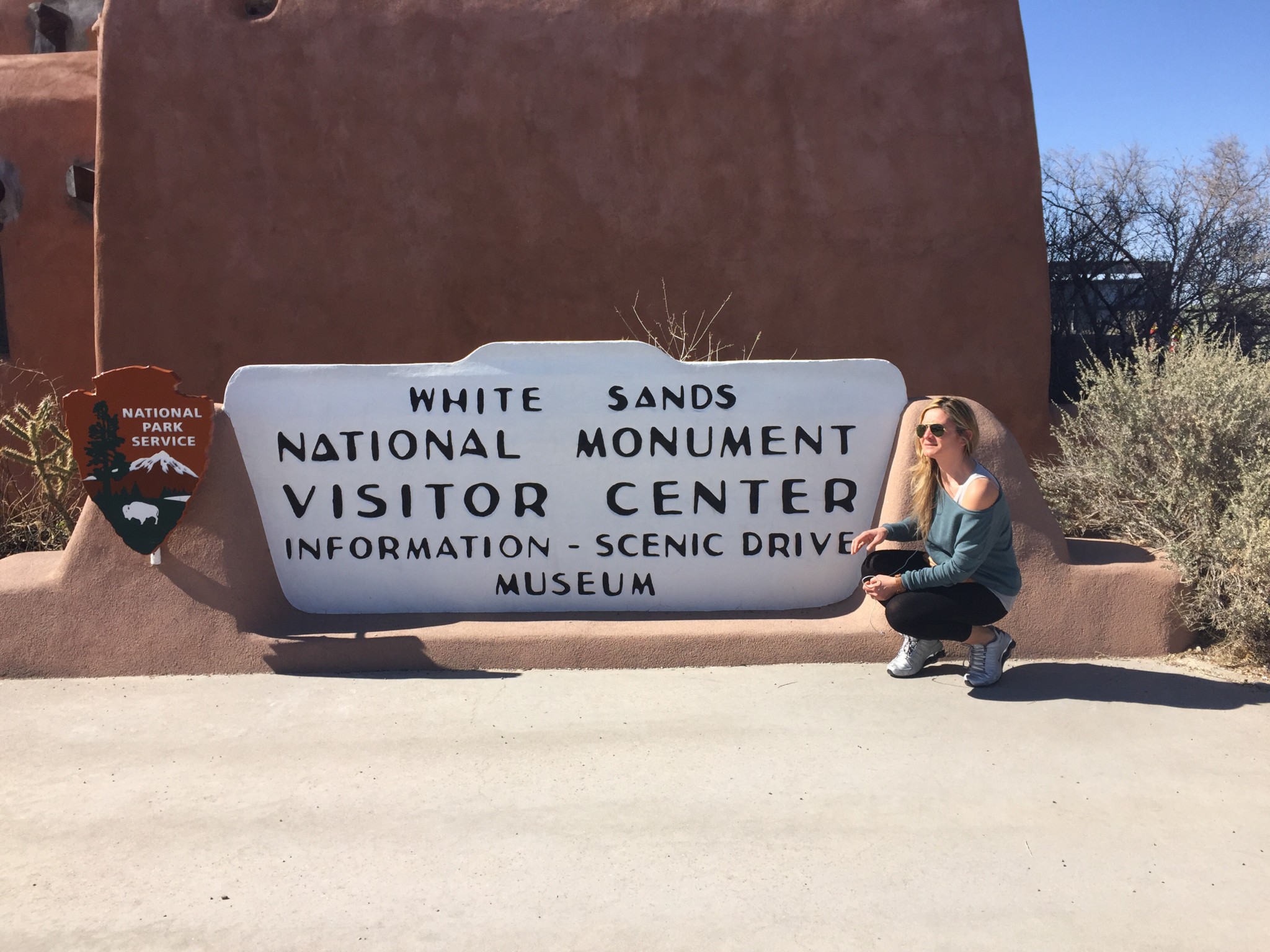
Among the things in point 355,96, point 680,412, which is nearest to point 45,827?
point 680,412

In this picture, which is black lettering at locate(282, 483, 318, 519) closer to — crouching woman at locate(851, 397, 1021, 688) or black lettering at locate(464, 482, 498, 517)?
black lettering at locate(464, 482, 498, 517)

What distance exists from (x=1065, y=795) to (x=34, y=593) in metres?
4.30

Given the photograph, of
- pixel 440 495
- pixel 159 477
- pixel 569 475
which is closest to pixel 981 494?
pixel 569 475

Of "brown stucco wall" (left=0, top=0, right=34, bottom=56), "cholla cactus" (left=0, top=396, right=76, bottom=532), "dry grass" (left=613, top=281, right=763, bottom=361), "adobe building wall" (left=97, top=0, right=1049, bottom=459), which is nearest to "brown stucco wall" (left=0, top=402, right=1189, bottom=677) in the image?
"cholla cactus" (left=0, top=396, right=76, bottom=532)

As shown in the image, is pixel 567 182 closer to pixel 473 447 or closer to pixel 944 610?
pixel 473 447

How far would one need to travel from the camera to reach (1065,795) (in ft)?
10.2

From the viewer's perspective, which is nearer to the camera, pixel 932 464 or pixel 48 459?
pixel 932 464

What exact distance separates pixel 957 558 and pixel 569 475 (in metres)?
1.83

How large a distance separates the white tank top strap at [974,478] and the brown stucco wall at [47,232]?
8.01m

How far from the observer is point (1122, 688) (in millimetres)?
3977

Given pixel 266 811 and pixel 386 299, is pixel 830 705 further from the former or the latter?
pixel 386 299

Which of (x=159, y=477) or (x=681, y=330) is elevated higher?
(x=681, y=330)

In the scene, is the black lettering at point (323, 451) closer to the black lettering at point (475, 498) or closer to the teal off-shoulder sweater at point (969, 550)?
the black lettering at point (475, 498)

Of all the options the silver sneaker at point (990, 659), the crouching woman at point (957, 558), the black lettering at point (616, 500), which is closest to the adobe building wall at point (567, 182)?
the black lettering at point (616, 500)
